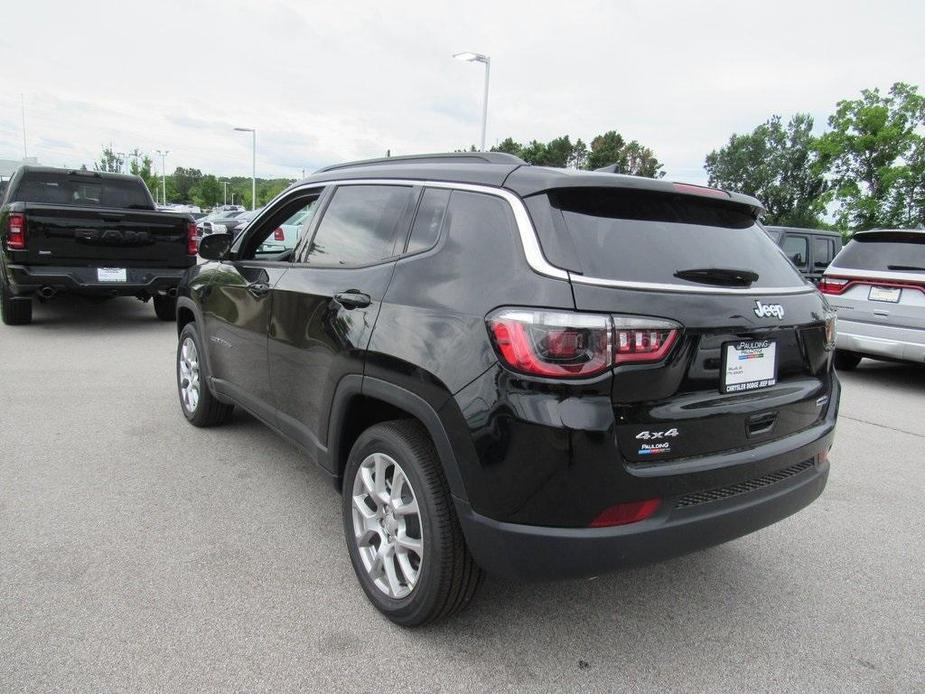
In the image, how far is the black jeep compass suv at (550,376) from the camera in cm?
204

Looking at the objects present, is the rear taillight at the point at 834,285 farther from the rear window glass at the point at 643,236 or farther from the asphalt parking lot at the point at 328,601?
the rear window glass at the point at 643,236

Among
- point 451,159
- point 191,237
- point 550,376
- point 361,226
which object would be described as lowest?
point 550,376

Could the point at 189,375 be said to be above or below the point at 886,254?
below

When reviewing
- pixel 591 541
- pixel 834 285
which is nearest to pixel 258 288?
pixel 591 541

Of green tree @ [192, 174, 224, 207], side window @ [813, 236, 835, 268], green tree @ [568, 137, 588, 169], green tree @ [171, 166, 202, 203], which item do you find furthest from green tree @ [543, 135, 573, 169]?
green tree @ [171, 166, 202, 203]

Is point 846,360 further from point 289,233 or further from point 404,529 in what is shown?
point 404,529

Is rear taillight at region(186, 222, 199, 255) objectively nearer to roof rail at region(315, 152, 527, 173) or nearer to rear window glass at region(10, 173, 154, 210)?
rear window glass at region(10, 173, 154, 210)

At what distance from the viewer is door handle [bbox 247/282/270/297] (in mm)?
3537

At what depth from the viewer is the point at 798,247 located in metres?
11.9

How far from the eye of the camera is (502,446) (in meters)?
2.06

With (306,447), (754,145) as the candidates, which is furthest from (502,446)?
(754,145)

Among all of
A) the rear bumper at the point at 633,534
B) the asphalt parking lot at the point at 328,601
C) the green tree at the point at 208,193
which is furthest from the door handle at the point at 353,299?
the green tree at the point at 208,193

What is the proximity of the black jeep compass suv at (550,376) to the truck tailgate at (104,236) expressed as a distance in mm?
6223

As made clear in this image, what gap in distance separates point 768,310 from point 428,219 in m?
1.32
